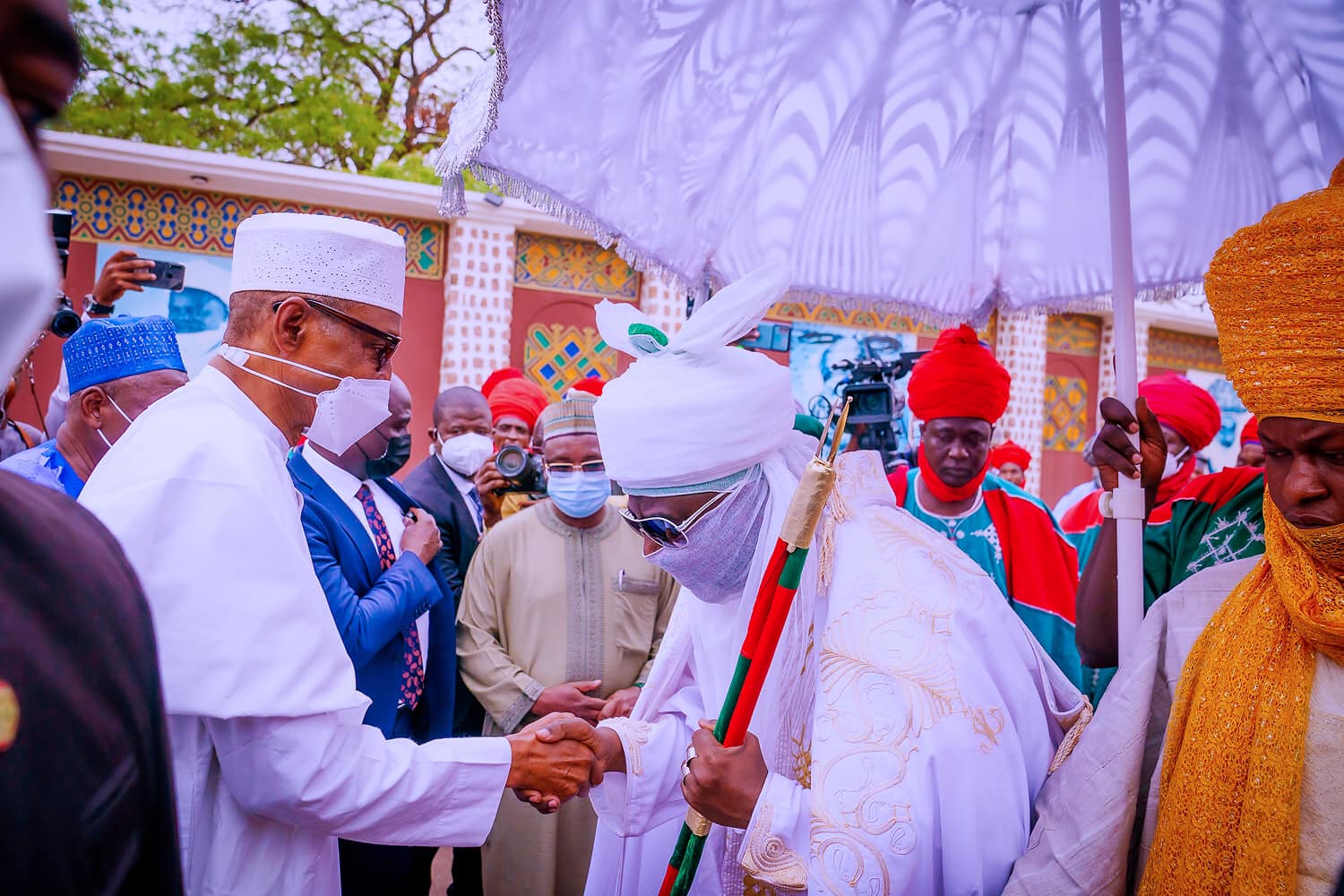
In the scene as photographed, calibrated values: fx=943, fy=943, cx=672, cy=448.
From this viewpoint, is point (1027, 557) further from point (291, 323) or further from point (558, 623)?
point (291, 323)

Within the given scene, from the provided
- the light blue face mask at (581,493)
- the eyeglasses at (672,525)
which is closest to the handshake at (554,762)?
the eyeglasses at (672,525)

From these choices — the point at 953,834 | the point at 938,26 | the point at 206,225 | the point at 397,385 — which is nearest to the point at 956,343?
the point at 938,26

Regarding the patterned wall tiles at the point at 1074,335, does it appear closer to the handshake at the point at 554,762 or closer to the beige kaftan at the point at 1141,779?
the beige kaftan at the point at 1141,779

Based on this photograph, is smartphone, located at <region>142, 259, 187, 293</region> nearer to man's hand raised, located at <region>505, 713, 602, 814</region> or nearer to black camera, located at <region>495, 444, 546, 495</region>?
black camera, located at <region>495, 444, 546, 495</region>

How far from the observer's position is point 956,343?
14.3ft

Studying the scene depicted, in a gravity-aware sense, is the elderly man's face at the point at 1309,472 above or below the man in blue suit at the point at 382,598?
above

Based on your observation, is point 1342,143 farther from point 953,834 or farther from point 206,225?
point 206,225

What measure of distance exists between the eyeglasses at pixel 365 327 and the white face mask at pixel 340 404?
0.23 ft

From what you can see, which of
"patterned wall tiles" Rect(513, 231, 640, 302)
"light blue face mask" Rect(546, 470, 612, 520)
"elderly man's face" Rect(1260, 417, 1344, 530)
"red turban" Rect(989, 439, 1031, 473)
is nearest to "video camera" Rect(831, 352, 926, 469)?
"light blue face mask" Rect(546, 470, 612, 520)

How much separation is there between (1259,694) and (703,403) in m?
1.25

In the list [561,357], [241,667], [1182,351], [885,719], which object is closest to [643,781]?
[885,719]

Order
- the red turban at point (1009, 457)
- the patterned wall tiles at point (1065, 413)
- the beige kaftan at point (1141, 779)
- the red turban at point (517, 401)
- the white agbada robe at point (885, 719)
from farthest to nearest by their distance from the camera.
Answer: the patterned wall tiles at point (1065, 413), the red turban at point (1009, 457), the red turban at point (517, 401), the white agbada robe at point (885, 719), the beige kaftan at point (1141, 779)

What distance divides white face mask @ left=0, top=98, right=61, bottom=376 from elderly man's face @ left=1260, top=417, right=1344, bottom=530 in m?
1.92

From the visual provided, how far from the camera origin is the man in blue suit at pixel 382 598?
2918 mm
